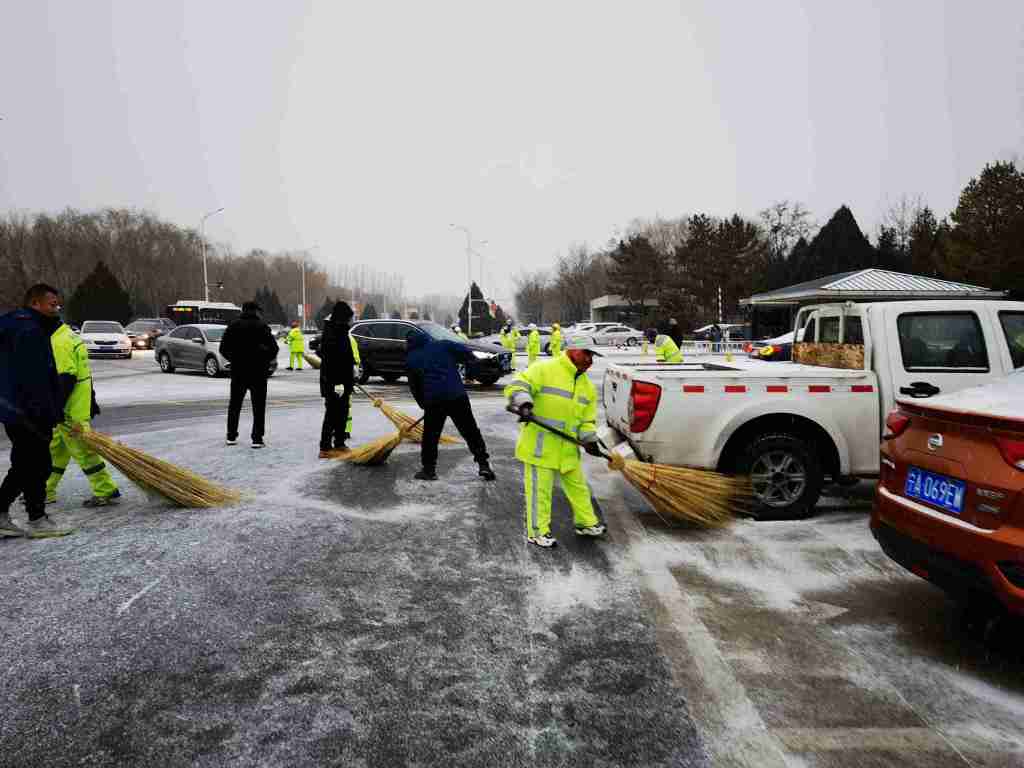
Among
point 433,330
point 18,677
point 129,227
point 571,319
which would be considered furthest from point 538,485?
point 571,319

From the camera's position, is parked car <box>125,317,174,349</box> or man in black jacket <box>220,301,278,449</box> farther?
parked car <box>125,317,174,349</box>

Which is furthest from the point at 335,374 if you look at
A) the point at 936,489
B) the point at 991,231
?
the point at 991,231

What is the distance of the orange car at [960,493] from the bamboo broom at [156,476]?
4874 mm

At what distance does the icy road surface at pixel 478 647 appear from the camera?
2.58 metres

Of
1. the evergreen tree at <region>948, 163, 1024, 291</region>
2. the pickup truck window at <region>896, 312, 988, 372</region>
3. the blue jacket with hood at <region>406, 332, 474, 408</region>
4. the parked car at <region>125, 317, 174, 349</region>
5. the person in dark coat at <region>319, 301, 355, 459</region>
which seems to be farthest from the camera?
the parked car at <region>125, 317, 174, 349</region>

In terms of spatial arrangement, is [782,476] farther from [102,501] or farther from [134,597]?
[102,501]

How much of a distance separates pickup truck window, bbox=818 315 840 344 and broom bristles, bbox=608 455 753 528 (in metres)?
1.80

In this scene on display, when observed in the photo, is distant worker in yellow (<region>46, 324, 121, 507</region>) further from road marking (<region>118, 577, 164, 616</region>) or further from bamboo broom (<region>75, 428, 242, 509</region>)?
road marking (<region>118, 577, 164, 616</region>)

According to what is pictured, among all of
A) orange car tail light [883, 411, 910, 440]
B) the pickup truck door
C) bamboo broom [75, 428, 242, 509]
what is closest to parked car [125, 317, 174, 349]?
bamboo broom [75, 428, 242, 509]

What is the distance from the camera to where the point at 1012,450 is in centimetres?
294

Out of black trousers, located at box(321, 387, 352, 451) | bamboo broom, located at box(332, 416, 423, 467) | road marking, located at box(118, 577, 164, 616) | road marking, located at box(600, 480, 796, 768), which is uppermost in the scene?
black trousers, located at box(321, 387, 352, 451)

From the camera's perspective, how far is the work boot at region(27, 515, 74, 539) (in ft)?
16.1

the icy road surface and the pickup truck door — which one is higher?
the pickup truck door

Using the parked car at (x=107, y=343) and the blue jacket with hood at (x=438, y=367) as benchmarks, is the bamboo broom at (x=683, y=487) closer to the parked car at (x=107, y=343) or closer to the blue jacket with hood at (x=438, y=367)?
the blue jacket with hood at (x=438, y=367)
